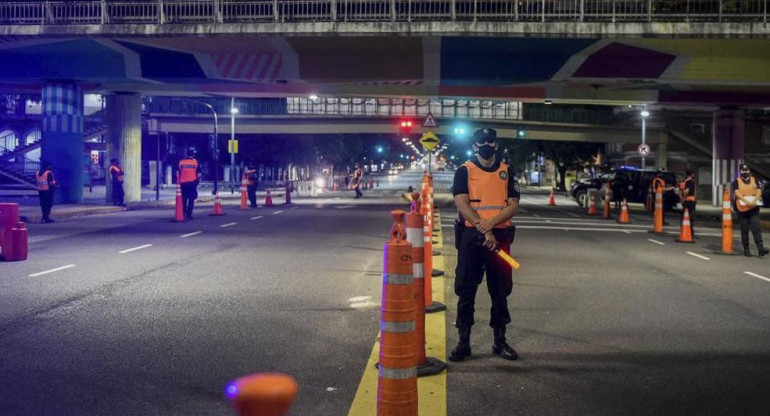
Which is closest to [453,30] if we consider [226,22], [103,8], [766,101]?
[226,22]

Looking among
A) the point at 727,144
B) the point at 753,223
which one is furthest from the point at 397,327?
the point at 727,144

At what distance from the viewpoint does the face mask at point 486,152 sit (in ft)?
21.8

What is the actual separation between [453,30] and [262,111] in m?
37.3

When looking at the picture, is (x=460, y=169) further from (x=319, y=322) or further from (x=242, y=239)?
(x=242, y=239)

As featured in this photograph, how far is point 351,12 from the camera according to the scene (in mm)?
25984

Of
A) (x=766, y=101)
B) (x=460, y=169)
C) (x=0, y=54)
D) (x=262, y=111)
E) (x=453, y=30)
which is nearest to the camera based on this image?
(x=460, y=169)

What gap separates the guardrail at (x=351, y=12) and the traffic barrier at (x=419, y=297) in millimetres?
19274

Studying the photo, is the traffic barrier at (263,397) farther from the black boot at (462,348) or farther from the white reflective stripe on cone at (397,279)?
the black boot at (462,348)

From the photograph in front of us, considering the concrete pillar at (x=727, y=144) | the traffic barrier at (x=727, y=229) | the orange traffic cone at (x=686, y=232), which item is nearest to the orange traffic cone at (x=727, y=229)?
the traffic barrier at (x=727, y=229)

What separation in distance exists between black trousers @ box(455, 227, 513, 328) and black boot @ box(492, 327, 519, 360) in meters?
0.06

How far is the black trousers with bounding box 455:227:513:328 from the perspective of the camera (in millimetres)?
6641

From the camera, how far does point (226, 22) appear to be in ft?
85.0

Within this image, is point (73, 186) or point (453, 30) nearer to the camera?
point (453, 30)

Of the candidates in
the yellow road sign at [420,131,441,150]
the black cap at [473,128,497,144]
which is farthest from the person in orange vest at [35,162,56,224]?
the black cap at [473,128,497,144]
